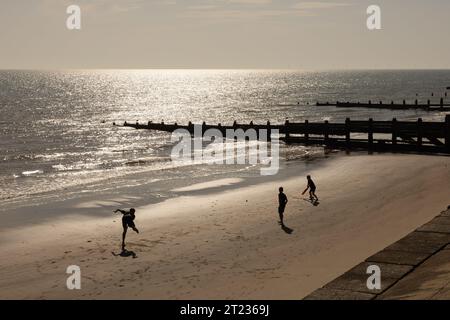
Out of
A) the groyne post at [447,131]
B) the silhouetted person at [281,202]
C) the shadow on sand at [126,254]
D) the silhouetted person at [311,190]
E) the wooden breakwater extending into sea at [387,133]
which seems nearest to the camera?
the shadow on sand at [126,254]

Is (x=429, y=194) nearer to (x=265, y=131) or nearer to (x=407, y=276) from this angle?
(x=407, y=276)

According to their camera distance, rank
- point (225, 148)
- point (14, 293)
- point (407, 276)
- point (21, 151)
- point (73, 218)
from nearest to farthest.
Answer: point (407, 276) → point (14, 293) → point (73, 218) → point (225, 148) → point (21, 151)

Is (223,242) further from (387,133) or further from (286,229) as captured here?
(387,133)

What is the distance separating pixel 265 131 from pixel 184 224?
30.5 metres

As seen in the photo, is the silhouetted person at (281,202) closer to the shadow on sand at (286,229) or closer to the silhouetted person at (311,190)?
the shadow on sand at (286,229)

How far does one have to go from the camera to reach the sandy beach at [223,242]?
14.7m

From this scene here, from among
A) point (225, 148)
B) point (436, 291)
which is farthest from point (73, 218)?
point (225, 148)

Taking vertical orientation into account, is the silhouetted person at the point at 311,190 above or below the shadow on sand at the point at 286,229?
above

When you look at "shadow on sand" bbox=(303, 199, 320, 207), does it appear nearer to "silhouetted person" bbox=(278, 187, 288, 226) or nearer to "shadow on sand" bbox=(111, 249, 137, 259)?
"silhouetted person" bbox=(278, 187, 288, 226)

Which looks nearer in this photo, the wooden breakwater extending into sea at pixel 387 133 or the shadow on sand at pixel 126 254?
the shadow on sand at pixel 126 254

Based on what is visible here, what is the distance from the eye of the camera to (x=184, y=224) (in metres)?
21.4

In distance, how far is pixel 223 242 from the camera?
733 inches

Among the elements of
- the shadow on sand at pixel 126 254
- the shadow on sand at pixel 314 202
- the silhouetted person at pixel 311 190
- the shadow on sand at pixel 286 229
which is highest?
the silhouetted person at pixel 311 190

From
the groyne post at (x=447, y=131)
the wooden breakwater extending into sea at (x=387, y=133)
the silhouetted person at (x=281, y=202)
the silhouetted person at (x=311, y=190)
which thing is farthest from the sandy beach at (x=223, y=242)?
the wooden breakwater extending into sea at (x=387, y=133)
